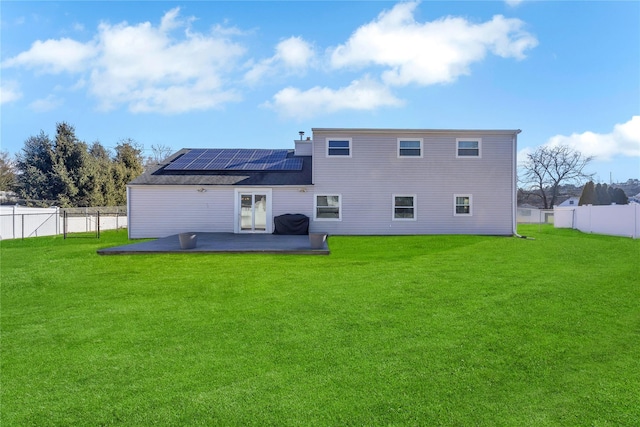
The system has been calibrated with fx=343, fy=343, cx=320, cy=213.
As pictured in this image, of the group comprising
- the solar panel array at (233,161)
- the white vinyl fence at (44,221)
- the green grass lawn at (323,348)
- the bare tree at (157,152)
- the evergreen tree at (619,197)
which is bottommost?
the green grass lawn at (323,348)

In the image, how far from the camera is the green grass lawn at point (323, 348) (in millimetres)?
2617

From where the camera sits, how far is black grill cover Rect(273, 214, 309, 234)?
15.7 meters

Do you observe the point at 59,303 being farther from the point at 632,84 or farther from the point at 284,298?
the point at 632,84

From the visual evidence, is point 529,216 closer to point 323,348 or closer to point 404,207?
point 404,207

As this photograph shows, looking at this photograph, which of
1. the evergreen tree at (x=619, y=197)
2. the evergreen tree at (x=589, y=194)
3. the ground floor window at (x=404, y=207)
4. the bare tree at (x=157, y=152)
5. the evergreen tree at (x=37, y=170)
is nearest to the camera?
the ground floor window at (x=404, y=207)

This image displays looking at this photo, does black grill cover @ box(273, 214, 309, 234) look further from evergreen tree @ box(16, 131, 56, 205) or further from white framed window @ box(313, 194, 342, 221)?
evergreen tree @ box(16, 131, 56, 205)

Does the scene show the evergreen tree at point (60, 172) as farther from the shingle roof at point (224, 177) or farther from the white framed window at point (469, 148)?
the white framed window at point (469, 148)

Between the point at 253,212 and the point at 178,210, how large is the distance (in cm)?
345

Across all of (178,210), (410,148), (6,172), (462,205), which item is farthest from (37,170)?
(462,205)

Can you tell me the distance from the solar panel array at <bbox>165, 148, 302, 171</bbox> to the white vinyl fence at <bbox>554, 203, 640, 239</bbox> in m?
16.2

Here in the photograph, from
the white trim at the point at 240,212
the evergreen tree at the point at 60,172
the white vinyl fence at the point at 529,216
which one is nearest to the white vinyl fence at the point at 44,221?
the evergreen tree at the point at 60,172

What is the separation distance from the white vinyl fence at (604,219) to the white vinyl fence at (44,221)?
983 inches

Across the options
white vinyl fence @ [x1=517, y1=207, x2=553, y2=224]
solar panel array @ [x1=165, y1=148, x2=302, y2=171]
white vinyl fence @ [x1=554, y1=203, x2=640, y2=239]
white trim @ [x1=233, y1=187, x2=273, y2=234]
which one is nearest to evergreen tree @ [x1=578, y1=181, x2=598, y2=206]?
white vinyl fence @ [x1=517, y1=207, x2=553, y2=224]

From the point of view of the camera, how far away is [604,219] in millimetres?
18578
